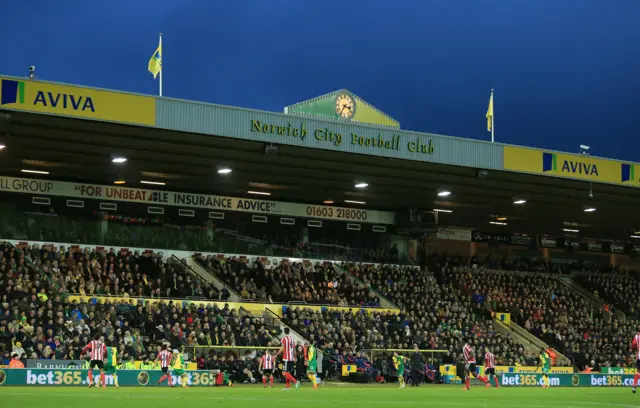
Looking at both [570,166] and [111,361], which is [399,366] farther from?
[111,361]

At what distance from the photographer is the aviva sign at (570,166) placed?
138 feet

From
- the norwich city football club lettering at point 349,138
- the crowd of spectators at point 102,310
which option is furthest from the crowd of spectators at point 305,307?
the norwich city football club lettering at point 349,138

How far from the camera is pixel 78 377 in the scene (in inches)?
1247

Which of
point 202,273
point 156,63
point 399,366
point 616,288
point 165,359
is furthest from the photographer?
point 616,288

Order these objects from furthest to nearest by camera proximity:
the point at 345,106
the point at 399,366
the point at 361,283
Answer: the point at 361,283, the point at 345,106, the point at 399,366

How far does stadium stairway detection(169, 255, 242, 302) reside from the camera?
45406 millimetres

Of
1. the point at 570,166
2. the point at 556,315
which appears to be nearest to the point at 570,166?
the point at 570,166

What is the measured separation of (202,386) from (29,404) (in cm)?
1436

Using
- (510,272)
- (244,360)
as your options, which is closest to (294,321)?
(244,360)

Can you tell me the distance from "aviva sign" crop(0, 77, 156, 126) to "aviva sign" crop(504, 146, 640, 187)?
16712 millimetres

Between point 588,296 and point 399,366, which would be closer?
point 399,366

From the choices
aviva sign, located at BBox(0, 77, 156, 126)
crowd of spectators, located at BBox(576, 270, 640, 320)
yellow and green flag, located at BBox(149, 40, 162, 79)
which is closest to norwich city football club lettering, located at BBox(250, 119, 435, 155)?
yellow and green flag, located at BBox(149, 40, 162, 79)

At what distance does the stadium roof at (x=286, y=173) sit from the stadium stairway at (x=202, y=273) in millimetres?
3622

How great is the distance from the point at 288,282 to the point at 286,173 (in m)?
7.01
